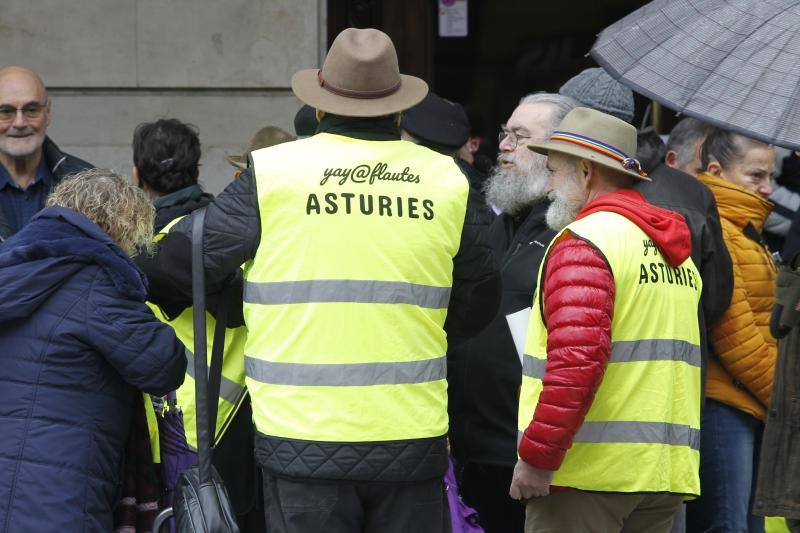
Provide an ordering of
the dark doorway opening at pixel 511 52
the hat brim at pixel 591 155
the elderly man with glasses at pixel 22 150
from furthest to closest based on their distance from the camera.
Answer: the dark doorway opening at pixel 511 52 < the elderly man with glasses at pixel 22 150 < the hat brim at pixel 591 155

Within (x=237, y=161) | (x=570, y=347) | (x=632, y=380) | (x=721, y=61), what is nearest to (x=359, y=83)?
(x=570, y=347)

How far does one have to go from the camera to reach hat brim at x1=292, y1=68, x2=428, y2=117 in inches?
147

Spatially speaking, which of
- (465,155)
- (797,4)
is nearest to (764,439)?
(797,4)

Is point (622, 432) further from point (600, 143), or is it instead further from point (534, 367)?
point (600, 143)

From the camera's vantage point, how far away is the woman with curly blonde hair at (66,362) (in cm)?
383

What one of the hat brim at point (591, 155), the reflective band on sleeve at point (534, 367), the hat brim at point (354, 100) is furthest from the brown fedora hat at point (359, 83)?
the reflective band on sleeve at point (534, 367)

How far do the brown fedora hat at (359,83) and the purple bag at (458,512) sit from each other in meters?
1.39

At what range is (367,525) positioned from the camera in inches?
143

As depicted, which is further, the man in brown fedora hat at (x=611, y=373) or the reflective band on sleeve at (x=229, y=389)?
the reflective band on sleeve at (x=229, y=389)

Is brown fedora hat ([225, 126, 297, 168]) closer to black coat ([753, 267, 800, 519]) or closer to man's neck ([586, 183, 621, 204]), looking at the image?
man's neck ([586, 183, 621, 204])

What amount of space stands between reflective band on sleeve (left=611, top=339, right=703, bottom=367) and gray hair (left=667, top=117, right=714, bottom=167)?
1.51m

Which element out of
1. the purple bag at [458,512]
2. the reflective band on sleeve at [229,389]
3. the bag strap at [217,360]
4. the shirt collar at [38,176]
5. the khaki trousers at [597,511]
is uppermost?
the shirt collar at [38,176]

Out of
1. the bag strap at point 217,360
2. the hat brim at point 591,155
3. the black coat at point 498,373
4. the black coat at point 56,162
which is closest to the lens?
the bag strap at point 217,360

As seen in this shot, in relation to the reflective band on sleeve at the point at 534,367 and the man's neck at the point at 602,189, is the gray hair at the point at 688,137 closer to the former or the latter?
the man's neck at the point at 602,189
